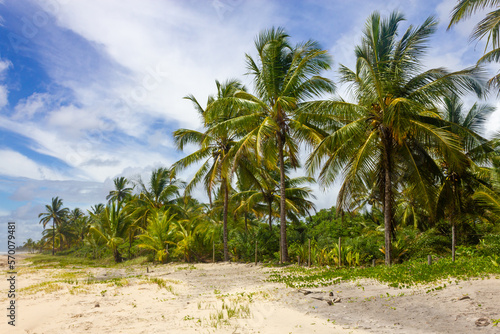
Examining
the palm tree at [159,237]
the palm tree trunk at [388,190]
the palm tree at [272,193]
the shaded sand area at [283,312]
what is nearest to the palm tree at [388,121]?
the palm tree trunk at [388,190]

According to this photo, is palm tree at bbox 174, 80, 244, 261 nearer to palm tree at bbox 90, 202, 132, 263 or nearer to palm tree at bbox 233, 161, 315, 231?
palm tree at bbox 233, 161, 315, 231

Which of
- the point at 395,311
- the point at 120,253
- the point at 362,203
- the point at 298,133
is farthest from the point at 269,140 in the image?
the point at 120,253

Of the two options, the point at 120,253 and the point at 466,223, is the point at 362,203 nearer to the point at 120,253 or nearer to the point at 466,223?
the point at 466,223

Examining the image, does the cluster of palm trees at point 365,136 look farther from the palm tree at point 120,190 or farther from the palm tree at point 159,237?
the palm tree at point 120,190

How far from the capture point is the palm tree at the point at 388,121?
11.7 metres

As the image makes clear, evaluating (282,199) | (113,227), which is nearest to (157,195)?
(113,227)

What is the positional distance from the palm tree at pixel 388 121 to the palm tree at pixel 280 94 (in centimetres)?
219

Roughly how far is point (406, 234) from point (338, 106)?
7.83 metres

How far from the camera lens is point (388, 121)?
37.7 feet

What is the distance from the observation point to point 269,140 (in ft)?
53.8

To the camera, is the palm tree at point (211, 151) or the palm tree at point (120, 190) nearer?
the palm tree at point (211, 151)

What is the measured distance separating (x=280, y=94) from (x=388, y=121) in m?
6.11

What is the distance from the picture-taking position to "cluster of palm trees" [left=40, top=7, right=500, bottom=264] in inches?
474

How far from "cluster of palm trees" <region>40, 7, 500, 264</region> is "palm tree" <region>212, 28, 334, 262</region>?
0.16 feet
